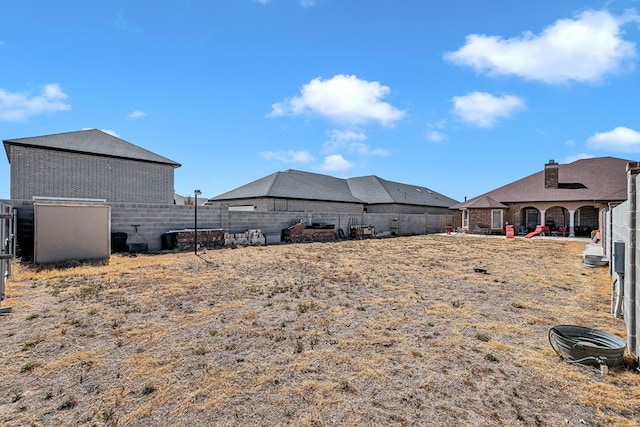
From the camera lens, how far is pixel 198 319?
4816 mm

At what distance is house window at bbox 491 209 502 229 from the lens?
24.9 metres

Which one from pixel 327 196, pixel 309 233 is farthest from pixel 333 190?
pixel 309 233

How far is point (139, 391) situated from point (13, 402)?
1.01m

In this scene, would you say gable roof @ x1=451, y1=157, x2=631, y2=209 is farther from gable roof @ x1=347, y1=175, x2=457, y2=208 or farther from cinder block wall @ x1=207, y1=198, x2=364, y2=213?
cinder block wall @ x1=207, y1=198, x2=364, y2=213

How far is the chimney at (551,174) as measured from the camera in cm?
2412

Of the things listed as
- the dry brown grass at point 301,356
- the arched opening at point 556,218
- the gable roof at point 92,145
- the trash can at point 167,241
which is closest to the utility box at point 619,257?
the dry brown grass at point 301,356

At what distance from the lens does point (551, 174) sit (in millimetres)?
24234

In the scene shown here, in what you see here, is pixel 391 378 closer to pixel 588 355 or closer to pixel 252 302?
pixel 588 355

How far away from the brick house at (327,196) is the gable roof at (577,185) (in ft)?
24.4

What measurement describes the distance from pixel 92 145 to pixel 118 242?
10.7 m

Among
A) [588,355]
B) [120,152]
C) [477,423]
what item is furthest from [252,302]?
[120,152]

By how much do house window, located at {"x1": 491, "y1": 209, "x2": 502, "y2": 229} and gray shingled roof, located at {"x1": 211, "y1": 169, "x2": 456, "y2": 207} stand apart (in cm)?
866

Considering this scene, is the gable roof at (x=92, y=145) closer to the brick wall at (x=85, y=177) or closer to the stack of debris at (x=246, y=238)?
the brick wall at (x=85, y=177)

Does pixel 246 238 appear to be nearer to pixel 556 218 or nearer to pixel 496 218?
pixel 496 218
